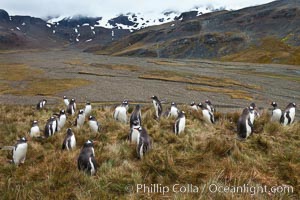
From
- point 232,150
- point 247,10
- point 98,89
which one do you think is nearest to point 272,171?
point 232,150

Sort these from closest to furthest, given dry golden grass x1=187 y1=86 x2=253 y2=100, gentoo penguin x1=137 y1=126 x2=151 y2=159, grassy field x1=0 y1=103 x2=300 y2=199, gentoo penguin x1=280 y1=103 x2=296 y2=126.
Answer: grassy field x1=0 y1=103 x2=300 y2=199
gentoo penguin x1=137 y1=126 x2=151 y2=159
gentoo penguin x1=280 y1=103 x2=296 y2=126
dry golden grass x1=187 y1=86 x2=253 y2=100

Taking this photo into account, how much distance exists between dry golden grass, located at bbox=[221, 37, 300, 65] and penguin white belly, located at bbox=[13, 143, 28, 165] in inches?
3250

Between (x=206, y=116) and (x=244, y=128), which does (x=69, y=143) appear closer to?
(x=244, y=128)

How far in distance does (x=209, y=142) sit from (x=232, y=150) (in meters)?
0.65

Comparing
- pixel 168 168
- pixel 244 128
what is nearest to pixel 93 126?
pixel 244 128

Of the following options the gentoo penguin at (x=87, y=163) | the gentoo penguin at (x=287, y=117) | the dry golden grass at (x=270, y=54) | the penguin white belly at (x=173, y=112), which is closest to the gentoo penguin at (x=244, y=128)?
the gentoo penguin at (x=287, y=117)

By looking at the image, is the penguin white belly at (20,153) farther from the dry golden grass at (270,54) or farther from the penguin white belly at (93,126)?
the dry golden grass at (270,54)

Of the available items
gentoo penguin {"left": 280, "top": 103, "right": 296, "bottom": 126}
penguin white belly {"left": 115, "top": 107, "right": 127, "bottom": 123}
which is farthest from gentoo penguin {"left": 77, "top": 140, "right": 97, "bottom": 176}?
gentoo penguin {"left": 280, "top": 103, "right": 296, "bottom": 126}

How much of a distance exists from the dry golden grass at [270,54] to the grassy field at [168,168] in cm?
7967

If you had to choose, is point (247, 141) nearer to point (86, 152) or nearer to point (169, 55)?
point (86, 152)

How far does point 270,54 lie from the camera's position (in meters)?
94.6

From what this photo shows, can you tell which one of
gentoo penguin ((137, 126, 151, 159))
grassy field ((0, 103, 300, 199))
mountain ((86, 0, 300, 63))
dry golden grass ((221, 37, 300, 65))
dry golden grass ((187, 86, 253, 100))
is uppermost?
mountain ((86, 0, 300, 63))

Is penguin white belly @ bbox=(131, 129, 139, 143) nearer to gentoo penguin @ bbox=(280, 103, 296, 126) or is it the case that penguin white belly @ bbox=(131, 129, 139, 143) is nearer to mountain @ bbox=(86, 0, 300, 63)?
gentoo penguin @ bbox=(280, 103, 296, 126)

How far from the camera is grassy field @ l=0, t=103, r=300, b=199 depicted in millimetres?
6621
